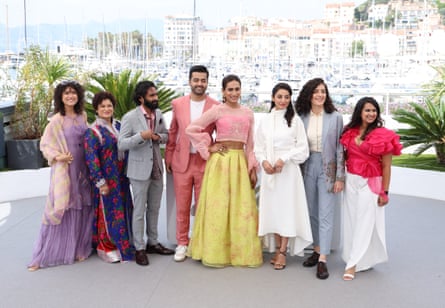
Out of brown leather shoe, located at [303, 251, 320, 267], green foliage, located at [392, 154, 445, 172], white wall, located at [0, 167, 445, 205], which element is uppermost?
green foliage, located at [392, 154, 445, 172]

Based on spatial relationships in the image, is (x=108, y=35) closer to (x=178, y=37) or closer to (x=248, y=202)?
(x=178, y=37)

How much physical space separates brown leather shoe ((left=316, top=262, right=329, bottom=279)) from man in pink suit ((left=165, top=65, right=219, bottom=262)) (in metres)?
0.97

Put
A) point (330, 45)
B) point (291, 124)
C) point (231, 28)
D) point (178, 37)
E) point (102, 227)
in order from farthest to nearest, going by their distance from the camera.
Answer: point (330, 45), point (231, 28), point (178, 37), point (102, 227), point (291, 124)

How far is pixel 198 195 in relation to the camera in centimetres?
405

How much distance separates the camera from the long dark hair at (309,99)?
12.2 feet

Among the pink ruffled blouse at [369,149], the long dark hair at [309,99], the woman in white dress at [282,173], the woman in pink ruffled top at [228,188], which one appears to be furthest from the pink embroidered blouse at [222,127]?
the pink ruffled blouse at [369,149]

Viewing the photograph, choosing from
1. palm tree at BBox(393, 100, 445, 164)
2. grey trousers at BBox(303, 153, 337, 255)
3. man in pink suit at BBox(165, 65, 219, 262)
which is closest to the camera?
grey trousers at BBox(303, 153, 337, 255)

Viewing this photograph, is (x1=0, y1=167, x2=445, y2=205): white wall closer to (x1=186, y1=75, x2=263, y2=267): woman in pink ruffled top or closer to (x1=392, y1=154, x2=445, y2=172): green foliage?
(x1=392, y1=154, x2=445, y2=172): green foliage

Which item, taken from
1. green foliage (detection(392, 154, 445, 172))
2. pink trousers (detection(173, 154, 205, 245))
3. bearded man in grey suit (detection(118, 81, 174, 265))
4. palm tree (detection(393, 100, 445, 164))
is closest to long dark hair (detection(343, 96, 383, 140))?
pink trousers (detection(173, 154, 205, 245))

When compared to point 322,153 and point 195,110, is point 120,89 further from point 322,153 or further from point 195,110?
point 322,153

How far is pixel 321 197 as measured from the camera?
3781 millimetres

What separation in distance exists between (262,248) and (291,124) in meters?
0.95

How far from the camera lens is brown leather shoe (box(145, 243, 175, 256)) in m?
4.10

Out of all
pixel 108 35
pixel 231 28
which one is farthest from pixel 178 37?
pixel 108 35
